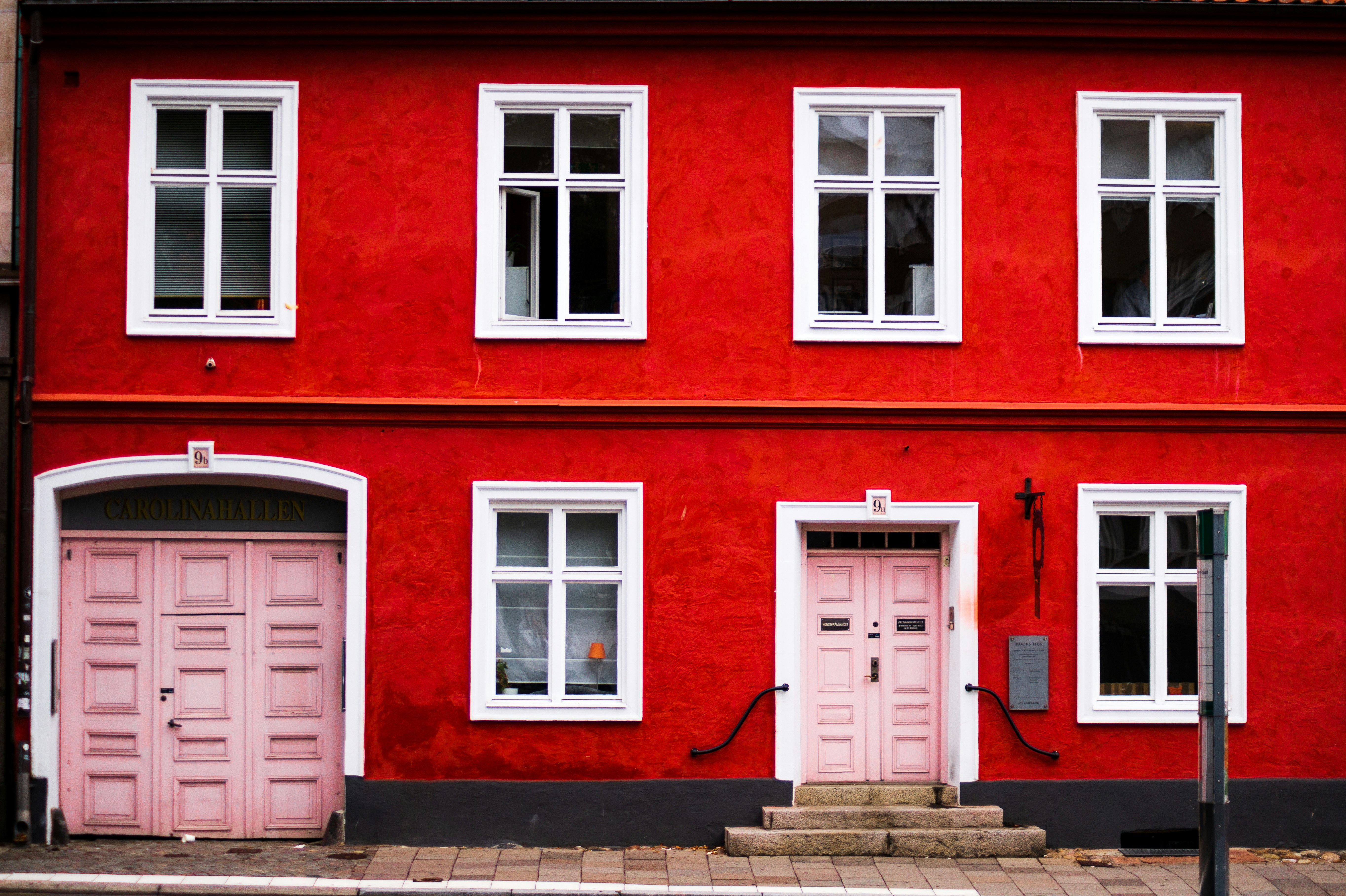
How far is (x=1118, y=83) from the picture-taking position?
34.9 ft

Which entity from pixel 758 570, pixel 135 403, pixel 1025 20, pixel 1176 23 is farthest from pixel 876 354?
pixel 135 403

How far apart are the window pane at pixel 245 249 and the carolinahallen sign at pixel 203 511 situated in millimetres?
1530

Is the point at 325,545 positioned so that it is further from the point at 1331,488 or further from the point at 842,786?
the point at 1331,488

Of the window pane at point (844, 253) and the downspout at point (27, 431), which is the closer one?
the downspout at point (27, 431)

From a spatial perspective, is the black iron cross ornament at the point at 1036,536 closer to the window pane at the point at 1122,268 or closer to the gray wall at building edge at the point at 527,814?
the window pane at the point at 1122,268

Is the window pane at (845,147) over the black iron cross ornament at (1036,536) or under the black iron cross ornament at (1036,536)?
over

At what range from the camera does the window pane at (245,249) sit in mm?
10547

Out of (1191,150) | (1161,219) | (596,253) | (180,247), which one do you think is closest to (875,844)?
(596,253)

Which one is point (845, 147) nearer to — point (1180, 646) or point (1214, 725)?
point (1180, 646)

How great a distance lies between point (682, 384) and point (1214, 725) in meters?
4.87

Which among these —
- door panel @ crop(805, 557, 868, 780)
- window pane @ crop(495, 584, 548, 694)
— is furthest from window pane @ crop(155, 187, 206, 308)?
door panel @ crop(805, 557, 868, 780)

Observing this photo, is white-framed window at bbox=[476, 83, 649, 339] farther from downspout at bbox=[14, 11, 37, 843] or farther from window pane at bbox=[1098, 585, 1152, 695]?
window pane at bbox=[1098, 585, 1152, 695]

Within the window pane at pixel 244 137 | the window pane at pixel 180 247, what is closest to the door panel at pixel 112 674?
the window pane at pixel 180 247

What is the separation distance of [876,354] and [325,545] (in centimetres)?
478
